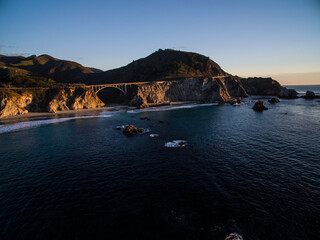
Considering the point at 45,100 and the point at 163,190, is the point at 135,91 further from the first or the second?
the point at 163,190

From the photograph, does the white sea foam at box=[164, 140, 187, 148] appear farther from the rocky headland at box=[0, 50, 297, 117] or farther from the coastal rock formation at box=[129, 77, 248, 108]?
the coastal rock formation at box=[129, 77, 248, 108]

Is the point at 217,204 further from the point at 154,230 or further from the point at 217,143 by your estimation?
the point at 217,143

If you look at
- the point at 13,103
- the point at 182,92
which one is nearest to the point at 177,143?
the point at 13,103

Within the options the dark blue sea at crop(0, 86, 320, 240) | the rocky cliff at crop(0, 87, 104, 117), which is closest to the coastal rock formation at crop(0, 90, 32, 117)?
the rocky cliff at crop(0, 87, 104, 117)

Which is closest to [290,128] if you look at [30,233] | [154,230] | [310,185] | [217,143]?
[217,143]

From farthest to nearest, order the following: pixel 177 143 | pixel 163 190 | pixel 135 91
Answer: pixel 135 91 → pixel 177 143 → pixel 163 190

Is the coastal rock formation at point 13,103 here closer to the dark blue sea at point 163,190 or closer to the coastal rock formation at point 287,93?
the dark blue sea at point 163,190
